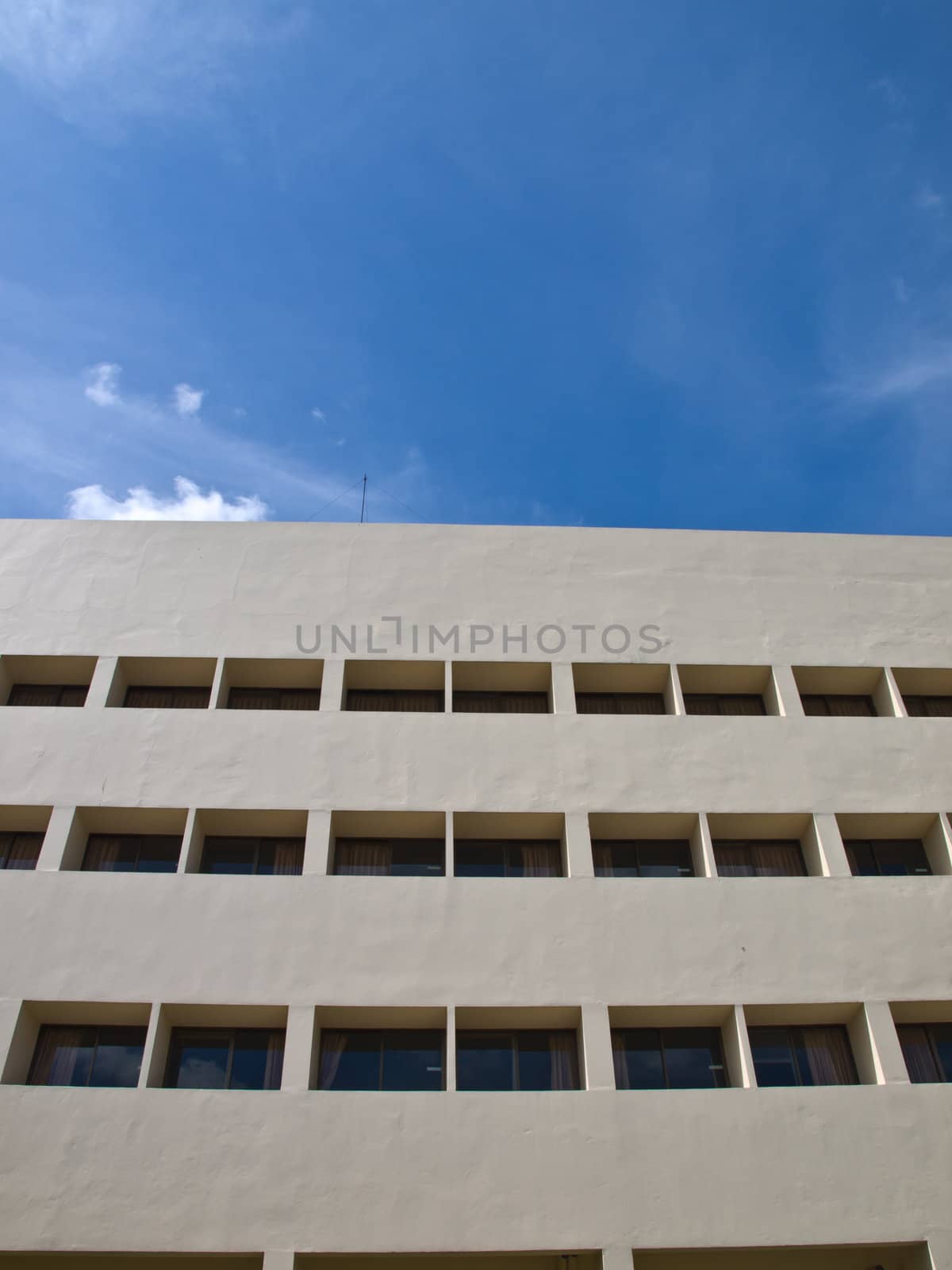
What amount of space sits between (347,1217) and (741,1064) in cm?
579

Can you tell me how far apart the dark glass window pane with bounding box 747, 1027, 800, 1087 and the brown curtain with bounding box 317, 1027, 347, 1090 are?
610 cm

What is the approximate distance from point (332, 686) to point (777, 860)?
818 cm

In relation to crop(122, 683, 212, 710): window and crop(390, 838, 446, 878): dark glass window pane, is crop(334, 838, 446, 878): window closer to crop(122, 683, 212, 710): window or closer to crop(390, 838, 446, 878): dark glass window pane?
crop(390, 838, 446, 878): dark glass window pane

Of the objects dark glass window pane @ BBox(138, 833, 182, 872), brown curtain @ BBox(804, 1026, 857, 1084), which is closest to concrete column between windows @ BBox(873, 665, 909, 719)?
brown curtain @ BBox(804, 1026, 857, 1084)

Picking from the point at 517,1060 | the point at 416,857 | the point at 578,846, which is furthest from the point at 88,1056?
the point at 578,846

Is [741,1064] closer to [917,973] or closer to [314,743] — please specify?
[917,973]

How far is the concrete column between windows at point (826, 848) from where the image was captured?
1557 centimetres

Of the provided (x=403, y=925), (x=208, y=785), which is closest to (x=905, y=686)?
(x=403, y=925)

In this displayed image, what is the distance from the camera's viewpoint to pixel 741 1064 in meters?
13.8

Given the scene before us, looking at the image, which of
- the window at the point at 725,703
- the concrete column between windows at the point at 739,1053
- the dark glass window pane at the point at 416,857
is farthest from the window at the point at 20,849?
the window at the point at 725,703

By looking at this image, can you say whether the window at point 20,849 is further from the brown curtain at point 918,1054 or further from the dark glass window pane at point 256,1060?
the brown curtain at point 918,1054

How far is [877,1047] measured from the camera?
13984mm

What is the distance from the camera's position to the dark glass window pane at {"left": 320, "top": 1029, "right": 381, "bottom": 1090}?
14055 mm

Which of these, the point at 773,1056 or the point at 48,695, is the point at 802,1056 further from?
the point at 48,695
